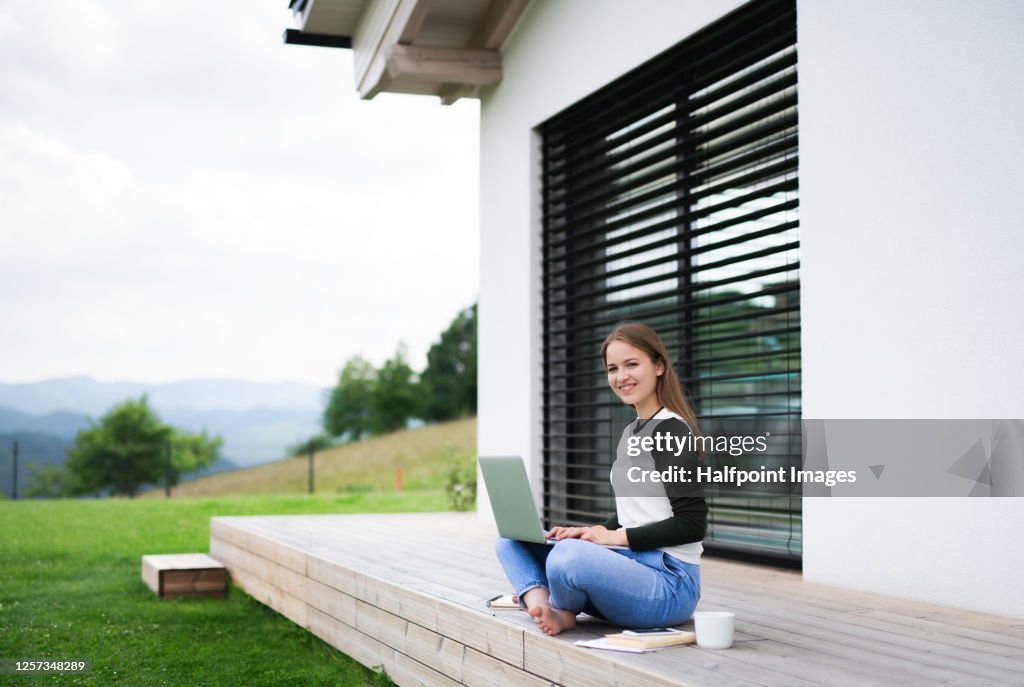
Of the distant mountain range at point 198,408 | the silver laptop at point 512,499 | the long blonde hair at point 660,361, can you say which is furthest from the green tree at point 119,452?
the long blonde hair at point 660,361

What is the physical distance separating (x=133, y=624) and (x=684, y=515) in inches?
145

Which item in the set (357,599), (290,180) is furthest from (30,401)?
(357,599)

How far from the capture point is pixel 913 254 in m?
3.31

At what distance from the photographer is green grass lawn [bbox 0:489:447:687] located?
412cm

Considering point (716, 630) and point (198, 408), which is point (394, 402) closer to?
point (198, 408)

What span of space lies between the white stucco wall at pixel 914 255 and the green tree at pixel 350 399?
49.4 m

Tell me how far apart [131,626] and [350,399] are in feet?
158

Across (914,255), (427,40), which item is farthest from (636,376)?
(427,40)

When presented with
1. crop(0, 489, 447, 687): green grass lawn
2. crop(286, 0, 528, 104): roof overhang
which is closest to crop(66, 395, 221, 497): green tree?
crop(0, 489, 447, 687): green grass lawn

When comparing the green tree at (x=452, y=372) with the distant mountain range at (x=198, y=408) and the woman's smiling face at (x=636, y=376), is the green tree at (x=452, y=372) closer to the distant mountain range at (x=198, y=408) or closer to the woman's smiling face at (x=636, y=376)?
the distant mountain range at (x=198, y=408)

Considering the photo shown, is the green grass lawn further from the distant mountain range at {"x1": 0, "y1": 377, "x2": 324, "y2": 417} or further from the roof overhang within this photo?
the distant mountain range at {"x1": 0, "y1": 377, "x2": 324, "y2": 417}

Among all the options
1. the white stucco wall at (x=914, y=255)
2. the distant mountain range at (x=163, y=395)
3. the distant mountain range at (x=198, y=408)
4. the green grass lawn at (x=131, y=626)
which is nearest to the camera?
the white stucco wall at (x=914, y=255)

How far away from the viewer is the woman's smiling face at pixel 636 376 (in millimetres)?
2799

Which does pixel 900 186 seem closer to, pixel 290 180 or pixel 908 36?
pixel 908 36
